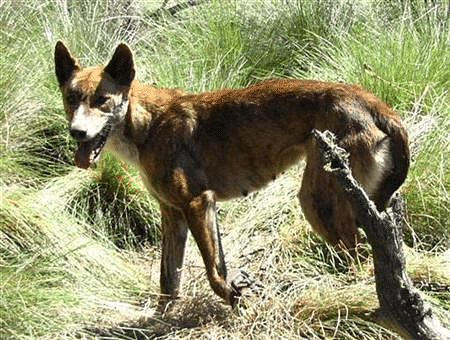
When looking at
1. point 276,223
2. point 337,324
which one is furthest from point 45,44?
point 337,324

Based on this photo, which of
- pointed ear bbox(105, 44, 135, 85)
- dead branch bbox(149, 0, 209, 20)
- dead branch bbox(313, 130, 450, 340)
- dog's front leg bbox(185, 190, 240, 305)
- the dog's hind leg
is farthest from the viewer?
dead branch bbox(149, 0, 209, 20)

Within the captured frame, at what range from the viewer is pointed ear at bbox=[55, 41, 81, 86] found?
5.69m

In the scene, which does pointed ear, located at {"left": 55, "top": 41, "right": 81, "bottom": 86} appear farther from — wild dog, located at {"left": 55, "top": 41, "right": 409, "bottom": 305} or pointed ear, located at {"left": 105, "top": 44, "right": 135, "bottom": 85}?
pointed ear, located at {"left": 105, "top": 44, "right": 135, "bottom": 85}

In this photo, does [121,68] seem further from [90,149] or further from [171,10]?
[171,10]

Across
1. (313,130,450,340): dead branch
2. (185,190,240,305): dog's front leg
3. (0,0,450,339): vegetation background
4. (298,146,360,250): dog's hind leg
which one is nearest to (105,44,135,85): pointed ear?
(185,190,240,305): dog's front leg

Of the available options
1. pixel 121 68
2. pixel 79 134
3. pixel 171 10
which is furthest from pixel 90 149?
pixel 171 10

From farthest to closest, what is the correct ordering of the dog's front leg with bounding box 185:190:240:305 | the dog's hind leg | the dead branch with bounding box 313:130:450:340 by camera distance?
the dog's front leg with bounding box 185:190:240:305 < the dog's hind leg < the dead branch with bounding box 313:130:450:340

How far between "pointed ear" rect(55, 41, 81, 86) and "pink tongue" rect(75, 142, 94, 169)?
476mm

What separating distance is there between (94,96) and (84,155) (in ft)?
1.12

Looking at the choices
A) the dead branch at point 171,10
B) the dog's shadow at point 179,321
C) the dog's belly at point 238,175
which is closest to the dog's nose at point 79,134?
the dog's belly at point 238,175

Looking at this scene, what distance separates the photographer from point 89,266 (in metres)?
5.77

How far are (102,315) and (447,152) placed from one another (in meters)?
2.63

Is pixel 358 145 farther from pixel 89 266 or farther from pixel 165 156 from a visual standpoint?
pixel 89 266

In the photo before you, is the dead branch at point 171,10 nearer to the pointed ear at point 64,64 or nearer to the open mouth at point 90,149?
the pointed ear at point 64,64
